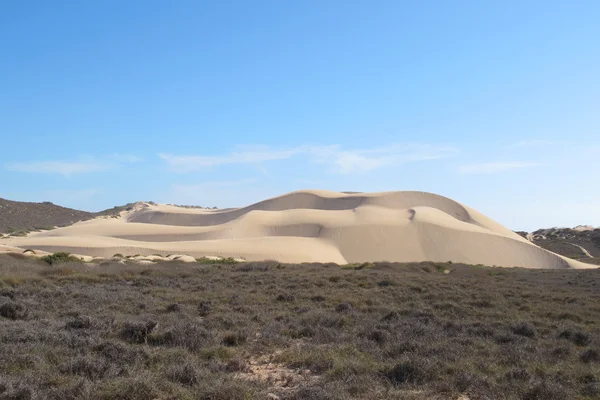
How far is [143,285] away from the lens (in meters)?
20.9

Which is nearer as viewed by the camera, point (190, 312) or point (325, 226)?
point (190, 312)

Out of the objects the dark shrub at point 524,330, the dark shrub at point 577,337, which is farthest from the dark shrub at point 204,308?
the dark shrub at point 577,337

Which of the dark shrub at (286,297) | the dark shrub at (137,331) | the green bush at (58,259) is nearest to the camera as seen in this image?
the dark shrub at (137,331)

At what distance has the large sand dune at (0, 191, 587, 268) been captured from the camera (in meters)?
47.8

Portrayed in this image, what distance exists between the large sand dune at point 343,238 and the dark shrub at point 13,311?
109 feet

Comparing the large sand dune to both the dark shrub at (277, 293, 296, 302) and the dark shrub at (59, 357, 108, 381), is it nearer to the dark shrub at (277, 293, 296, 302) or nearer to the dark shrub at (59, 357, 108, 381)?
the dark shrub at (277, 293, 296, 302)

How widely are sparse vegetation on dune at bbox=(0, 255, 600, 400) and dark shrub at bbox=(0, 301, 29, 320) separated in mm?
30

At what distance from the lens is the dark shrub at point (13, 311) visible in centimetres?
1191

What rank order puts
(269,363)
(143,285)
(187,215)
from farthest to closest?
(187,215) < (143,285) < (269,363)

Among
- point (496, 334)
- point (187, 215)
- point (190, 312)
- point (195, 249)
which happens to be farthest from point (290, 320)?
point (187, 215)

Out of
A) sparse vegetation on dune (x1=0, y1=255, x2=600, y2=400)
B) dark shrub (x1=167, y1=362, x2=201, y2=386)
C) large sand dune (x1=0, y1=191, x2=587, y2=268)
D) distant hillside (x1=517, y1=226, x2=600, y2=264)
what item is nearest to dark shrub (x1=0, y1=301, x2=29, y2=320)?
sparse vegetation on dune (x1=0, y1=255, x2=600, y2=400)

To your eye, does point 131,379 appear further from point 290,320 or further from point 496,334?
point 496,334

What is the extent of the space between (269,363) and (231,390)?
2.48 metres

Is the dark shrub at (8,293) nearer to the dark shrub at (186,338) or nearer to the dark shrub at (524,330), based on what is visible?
the dark shrub at (186,338)
